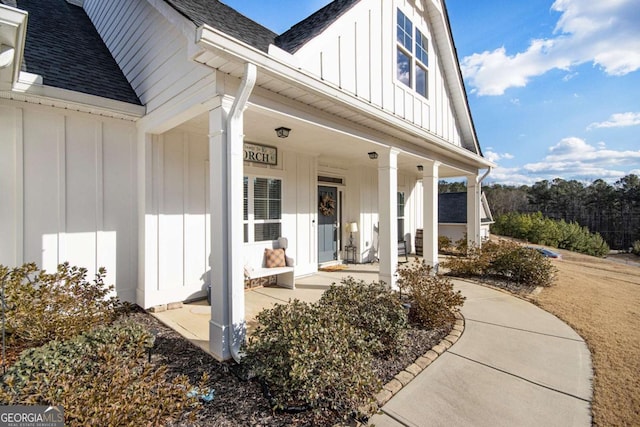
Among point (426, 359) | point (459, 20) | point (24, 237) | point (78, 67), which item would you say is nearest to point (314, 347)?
point (426, 359)

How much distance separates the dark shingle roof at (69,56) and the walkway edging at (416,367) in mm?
4895

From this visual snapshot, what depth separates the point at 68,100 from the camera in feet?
Result: 11.7

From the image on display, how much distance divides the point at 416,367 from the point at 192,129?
440 cm

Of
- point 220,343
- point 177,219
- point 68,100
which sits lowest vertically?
point 220,343

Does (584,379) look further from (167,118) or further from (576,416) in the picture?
(167,118)

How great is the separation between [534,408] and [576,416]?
26cm

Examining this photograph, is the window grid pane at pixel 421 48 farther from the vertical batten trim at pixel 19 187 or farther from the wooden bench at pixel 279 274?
the vertical batten trim at pixel 19 187

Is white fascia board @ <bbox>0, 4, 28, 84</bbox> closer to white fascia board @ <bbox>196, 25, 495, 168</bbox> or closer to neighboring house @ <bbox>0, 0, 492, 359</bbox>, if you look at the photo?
neighboring house @ <bbox>0, 0, 492, 359</bbox>

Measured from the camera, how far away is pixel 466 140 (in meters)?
7.98

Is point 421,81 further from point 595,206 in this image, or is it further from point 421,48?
point 595,206

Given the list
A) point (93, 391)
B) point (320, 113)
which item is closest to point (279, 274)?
point (320, 113)

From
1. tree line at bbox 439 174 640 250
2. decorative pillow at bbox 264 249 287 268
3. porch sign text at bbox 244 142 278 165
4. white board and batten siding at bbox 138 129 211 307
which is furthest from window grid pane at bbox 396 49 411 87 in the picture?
tree line at bbox 439 174 640 250

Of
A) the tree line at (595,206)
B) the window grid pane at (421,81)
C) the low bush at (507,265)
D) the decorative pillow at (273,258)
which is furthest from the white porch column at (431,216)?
the tree line at (595,206)

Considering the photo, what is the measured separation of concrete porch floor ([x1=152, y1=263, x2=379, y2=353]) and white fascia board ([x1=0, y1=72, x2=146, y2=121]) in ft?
9.59
